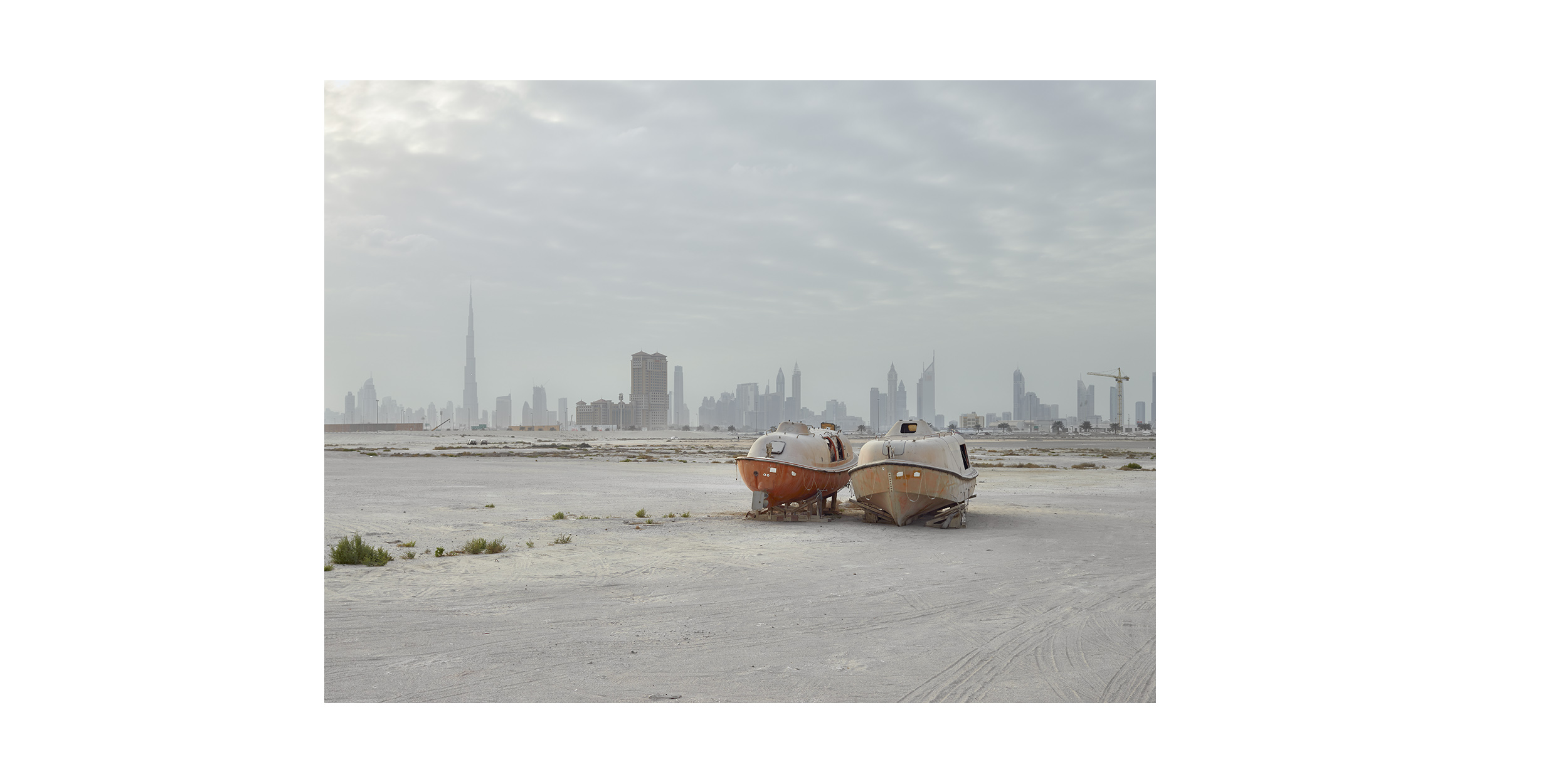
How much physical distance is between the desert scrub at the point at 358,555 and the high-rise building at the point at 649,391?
6560cm

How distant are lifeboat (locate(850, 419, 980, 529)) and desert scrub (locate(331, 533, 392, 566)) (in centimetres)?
1168

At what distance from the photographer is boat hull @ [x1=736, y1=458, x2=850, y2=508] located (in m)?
21.7

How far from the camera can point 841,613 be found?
33.7 feet

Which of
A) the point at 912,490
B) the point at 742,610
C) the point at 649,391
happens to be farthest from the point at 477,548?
the point at 649,391

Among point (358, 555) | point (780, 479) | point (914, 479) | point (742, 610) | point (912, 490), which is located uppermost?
point (914, 479)

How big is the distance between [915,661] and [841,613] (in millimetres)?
2305

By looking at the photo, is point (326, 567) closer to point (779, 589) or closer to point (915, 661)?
point (779, 589)

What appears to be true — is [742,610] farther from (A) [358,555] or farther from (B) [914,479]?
(B) [914,479]

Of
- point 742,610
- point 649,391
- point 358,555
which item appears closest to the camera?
point 742,610

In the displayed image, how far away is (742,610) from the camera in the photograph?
10344 millimetres

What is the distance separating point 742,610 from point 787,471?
1145 centimetres

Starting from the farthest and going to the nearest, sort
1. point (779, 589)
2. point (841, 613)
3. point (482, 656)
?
point (779, 589) → point (841, 613) → point (482, 656)
